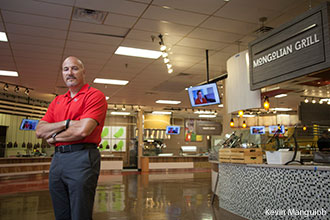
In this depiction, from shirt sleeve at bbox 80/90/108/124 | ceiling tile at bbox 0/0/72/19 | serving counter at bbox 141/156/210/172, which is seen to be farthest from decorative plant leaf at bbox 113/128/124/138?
shirt sleeve at bbox 80/90/108/124

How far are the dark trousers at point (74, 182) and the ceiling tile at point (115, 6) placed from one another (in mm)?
3914

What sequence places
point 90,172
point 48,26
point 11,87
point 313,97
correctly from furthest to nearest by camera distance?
point 313,97, point 11,87, point 48,26, point 90,172

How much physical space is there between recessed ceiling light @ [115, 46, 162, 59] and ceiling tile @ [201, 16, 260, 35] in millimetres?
1974

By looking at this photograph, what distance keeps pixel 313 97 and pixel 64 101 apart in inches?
540

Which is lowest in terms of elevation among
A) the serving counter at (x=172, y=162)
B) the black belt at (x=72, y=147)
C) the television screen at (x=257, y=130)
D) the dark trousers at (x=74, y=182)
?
the serving counter at (x=172, y=162)

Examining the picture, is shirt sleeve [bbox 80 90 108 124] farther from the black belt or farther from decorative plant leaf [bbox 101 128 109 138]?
decorative plant leaf [bbox 101 128 109 138]

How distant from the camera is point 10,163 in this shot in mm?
12055

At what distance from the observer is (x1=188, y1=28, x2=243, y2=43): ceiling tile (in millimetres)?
6266

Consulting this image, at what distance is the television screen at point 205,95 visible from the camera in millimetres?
7429

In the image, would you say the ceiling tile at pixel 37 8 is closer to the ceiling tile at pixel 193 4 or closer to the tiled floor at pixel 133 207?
the ceiling tile at pixel 193 4

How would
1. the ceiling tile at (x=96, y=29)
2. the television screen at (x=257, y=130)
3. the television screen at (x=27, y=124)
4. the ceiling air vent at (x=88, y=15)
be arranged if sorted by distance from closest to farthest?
1. the ceiling air vent at (x=88, y=15)
2. the ceiling tile at (x=96, y=29)
3. the television screen at (x=27, y=124)
4. the television screen at (x=257, y=130)

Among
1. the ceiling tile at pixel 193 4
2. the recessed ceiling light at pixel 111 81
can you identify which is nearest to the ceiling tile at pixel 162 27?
the ceiling tile at pixel 193 4

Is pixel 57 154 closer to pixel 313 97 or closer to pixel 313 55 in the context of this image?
pixel 313 55

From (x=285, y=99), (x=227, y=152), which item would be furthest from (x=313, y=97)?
(x=227, y=152)
